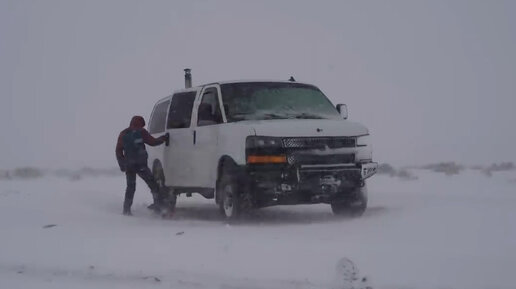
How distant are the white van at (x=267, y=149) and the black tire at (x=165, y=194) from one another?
0.14 m

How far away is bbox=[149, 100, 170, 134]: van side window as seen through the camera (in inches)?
426

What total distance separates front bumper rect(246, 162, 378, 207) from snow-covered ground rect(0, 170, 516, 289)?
378mm

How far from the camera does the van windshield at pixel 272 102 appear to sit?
863 centimetres

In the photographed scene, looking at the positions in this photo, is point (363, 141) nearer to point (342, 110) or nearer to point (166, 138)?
point (342, 110)

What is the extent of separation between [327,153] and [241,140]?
1123 mm

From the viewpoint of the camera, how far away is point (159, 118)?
11.1m

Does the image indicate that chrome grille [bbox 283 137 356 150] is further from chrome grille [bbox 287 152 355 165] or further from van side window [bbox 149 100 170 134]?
van side window [bbox 149 100 170 134]

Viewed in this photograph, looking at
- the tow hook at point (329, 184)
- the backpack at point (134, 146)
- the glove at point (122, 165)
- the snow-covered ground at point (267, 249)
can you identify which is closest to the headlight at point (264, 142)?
the tow hook at point (329, 184)

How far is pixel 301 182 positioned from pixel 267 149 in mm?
602

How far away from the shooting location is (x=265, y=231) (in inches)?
286

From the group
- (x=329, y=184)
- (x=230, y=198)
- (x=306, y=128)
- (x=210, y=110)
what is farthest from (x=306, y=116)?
(x=230, y=198)

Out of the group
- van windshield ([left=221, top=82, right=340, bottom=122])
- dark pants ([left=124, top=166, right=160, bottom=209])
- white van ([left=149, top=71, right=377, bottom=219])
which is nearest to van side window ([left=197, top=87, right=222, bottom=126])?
white van ([left=149, top=71, right=377, bottom=219])

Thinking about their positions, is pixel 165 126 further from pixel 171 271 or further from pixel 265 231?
pixel 171 271

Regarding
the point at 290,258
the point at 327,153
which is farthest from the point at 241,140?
the point at 290,258
